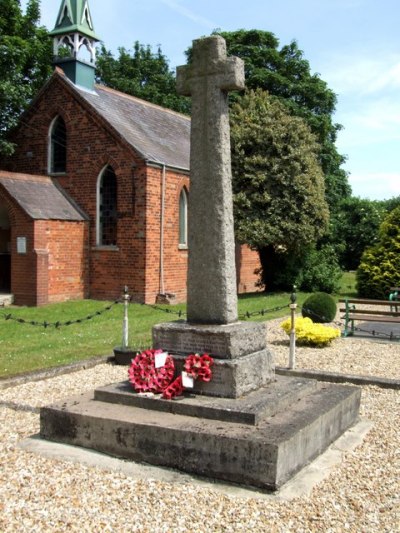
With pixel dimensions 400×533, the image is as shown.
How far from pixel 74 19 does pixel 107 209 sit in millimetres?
7682

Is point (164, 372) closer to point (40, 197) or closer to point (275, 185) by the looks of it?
point (40, 197)

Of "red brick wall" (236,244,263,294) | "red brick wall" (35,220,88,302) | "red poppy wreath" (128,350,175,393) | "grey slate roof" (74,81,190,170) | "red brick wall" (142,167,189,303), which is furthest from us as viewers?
"red brick wall" (236,244,263,294)

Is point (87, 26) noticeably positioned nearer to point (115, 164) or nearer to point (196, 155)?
point (115, 164)

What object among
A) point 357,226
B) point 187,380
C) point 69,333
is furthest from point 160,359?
point 357,226

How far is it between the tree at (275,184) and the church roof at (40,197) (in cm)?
612

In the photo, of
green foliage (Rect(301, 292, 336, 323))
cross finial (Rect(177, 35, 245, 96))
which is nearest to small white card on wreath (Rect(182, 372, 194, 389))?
cross finial (Rect(177, 35, 245, 96))

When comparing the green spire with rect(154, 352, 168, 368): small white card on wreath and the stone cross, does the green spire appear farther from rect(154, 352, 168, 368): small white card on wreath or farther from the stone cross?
rect(154, 352, 168, 368): small white card on wreath

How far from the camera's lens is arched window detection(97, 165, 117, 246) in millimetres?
19609

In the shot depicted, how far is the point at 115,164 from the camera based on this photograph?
62.3ft

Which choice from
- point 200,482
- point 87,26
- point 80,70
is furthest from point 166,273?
point 200,482

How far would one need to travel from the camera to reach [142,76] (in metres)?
43.7

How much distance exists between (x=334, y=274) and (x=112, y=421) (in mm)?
20472

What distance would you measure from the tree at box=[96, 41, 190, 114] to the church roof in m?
21.5

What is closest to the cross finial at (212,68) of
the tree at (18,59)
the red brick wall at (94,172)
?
the red brick wall at (94,172)
